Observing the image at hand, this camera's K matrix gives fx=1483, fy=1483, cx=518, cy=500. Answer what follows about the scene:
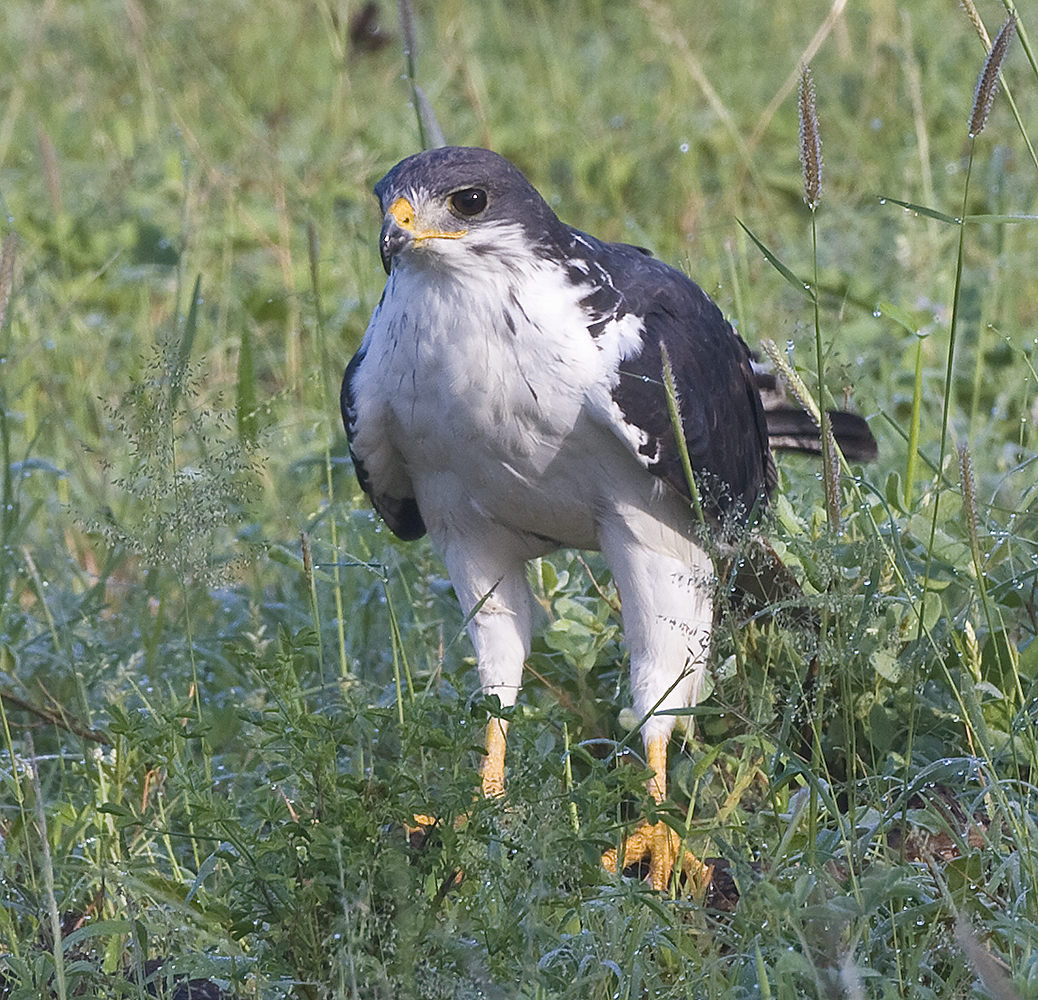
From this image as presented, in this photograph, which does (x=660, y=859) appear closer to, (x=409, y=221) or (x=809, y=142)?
(x=409, y=221)

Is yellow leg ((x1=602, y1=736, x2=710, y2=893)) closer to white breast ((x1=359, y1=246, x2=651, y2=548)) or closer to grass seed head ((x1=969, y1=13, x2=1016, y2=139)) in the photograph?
white breast ((x1=359, y1=246, x2=651, y2=548))

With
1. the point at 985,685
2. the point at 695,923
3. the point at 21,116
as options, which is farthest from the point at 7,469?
the point at 21,116

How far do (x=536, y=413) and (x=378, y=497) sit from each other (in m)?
0.68

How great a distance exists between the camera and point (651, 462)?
3.14m

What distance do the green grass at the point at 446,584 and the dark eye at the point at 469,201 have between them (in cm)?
53

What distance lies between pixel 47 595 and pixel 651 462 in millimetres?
2124

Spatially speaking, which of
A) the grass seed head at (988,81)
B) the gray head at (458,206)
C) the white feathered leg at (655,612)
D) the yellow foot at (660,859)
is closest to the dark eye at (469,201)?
the gray head at (458,206)

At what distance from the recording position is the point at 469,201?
311 cm

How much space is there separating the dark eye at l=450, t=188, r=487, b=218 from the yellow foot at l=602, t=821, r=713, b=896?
132 centimetres

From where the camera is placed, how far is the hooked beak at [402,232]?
297 cm

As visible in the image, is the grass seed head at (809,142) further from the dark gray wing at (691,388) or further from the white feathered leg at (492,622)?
the white feathered leg at (492,622)

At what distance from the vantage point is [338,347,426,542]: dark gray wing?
3.37 m

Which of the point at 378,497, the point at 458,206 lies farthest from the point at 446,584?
the point at 458,206

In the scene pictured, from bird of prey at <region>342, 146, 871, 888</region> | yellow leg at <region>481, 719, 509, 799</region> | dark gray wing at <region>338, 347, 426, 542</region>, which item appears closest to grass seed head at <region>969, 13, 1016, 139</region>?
bird of prey at <region>342, 146, 871, 888</region>
